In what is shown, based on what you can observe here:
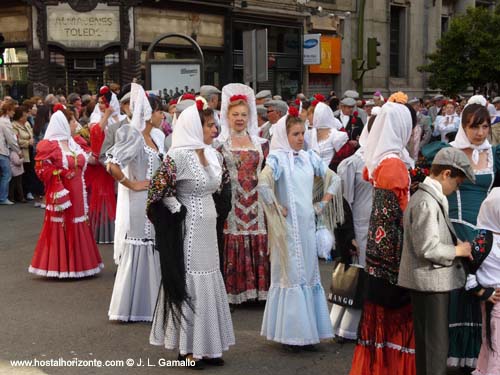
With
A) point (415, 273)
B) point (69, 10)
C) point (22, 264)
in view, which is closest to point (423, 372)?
point (415, 273)

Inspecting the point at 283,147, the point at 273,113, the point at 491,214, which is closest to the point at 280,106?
the point at 273,113

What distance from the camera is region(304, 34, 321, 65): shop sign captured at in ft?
91.7

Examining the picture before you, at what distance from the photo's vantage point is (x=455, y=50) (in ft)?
87.2

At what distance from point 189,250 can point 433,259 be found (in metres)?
2.05

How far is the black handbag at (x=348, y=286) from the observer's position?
6344 mm

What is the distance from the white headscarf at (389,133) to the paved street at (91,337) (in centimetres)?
179

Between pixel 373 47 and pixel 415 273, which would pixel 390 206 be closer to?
pixel 415 273

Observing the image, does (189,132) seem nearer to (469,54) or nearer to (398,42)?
(469,54)

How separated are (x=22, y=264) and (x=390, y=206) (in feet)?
20.5

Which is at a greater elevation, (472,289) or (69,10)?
(69,10)

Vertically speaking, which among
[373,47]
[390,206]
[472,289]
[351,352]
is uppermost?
[373,47]

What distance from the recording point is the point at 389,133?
5.25m

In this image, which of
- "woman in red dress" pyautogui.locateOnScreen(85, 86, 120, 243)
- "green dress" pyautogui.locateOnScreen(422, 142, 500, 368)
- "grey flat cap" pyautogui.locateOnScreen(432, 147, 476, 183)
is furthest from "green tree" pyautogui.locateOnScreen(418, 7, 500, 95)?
"grey flat cap" pyautogui.locateOnScreen(432, 147, 476, 183)

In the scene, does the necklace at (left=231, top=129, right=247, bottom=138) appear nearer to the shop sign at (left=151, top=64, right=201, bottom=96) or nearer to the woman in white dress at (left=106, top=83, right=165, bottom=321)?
the woman in white dress at (left=106, top=83, right=165, bottom=321)
